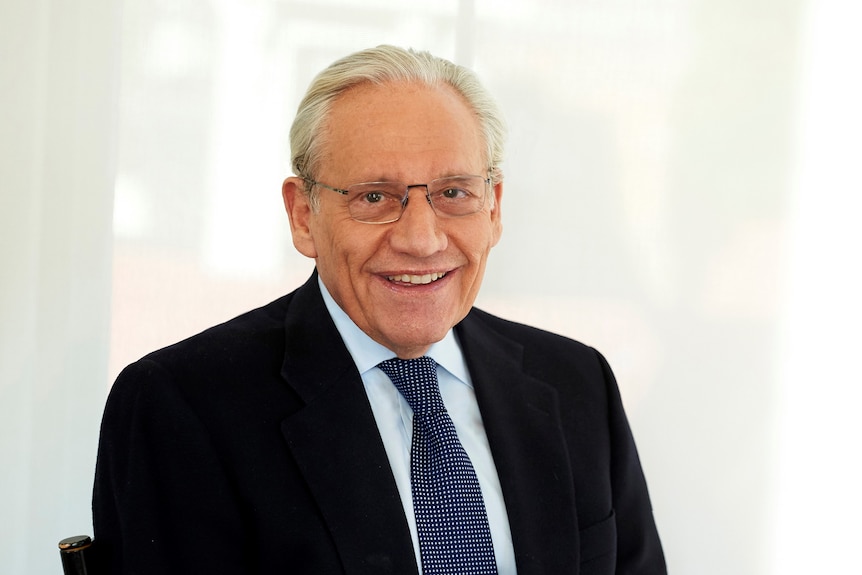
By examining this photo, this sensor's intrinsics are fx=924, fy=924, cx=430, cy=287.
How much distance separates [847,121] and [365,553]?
1.72m

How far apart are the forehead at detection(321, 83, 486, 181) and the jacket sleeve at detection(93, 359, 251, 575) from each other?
48cm

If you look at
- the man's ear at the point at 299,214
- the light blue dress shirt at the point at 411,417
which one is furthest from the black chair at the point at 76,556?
the man's ear at the point at 299,214

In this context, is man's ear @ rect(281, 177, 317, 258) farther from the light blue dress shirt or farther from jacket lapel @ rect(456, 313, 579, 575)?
jacket lapel @ rect(456, 313, 579, 575)

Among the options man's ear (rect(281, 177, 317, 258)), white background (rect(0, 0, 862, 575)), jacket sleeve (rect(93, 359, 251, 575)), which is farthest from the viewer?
white background (rect(0, 0, 862, 575))

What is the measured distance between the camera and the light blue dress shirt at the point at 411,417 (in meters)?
1.60

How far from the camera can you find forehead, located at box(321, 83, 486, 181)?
5.08 ft

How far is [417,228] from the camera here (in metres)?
1.53

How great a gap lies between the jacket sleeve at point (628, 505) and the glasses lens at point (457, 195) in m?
0.53

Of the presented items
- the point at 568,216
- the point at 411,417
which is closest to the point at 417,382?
the point at 411,417

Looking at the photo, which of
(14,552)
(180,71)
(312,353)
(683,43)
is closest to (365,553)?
(312,353)

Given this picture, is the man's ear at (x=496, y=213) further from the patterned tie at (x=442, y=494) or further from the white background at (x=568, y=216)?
the white background at (x=568, y=216)

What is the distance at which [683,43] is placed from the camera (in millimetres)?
2336

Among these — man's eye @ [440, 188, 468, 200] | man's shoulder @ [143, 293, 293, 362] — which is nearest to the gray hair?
man's eye @ [440, 188, 468, 200]

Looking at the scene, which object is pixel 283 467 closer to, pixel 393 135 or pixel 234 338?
pixel 234 338
